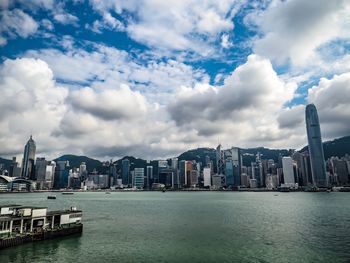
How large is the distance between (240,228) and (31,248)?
152ft

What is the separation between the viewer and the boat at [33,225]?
48.1 m

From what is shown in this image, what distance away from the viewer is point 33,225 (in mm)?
55500

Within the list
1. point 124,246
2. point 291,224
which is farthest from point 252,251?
point 291,224

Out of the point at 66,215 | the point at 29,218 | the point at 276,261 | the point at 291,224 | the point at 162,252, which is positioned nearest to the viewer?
the point at 276,261

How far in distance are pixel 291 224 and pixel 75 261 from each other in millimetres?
57988

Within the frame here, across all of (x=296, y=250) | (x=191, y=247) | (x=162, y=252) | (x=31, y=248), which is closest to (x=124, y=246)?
(x=162, y=252)

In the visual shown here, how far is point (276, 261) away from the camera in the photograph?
40094 mm

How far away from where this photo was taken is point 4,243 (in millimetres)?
45594

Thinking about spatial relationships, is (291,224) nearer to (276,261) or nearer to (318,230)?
(318,230)

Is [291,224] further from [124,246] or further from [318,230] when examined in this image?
[124,246]

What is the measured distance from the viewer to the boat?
158 ft

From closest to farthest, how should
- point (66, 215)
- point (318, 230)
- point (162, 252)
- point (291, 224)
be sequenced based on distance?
A: point (162, 252)
point (66, 215)
point (318, 230)
point (291, 224)

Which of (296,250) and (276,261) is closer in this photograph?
(276,261)

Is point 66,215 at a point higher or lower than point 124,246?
higher
